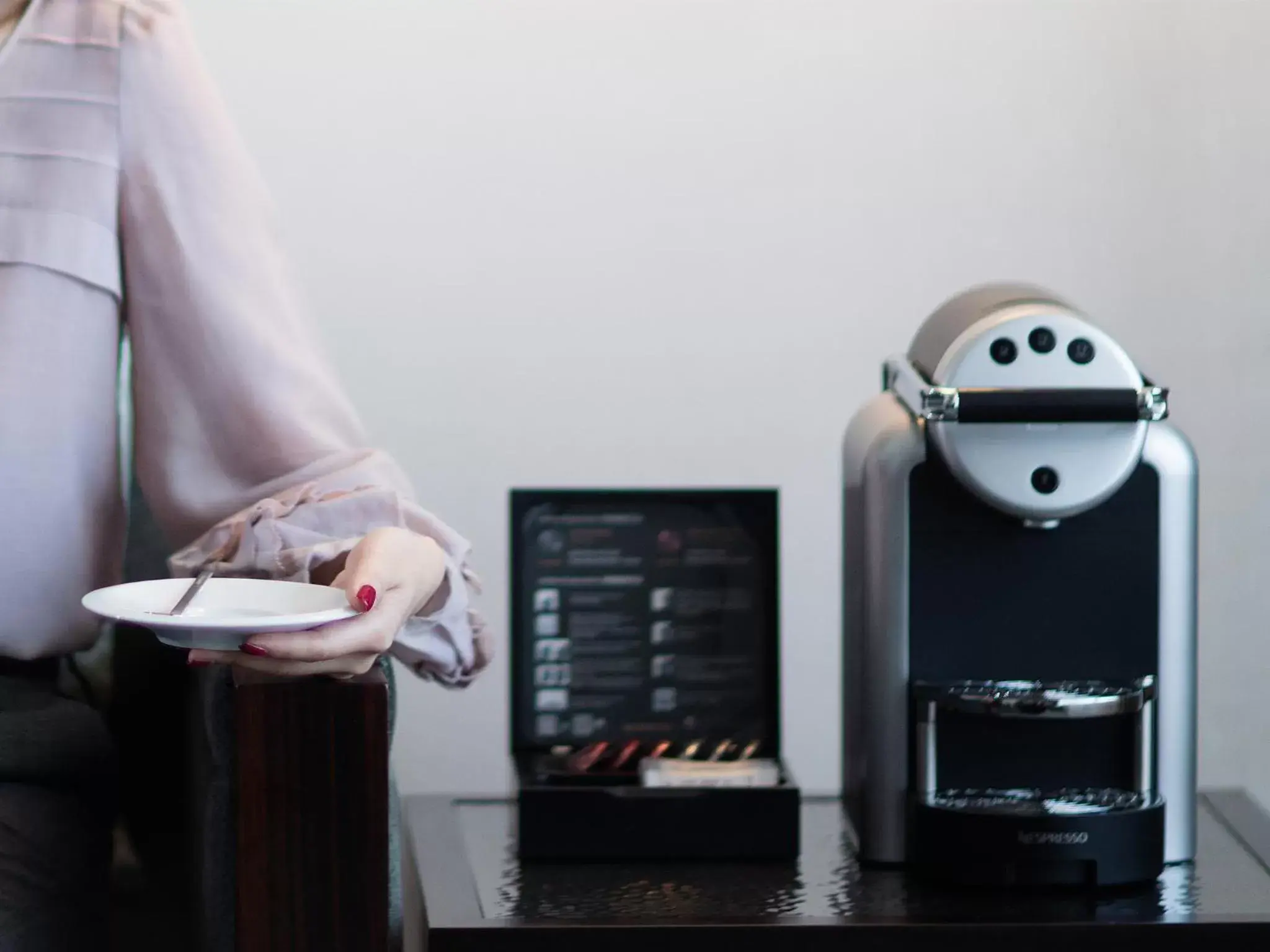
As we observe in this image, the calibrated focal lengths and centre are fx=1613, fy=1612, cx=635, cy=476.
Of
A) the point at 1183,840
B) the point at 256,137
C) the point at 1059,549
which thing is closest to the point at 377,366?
the point at 256,137

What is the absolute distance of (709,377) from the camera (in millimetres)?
1938

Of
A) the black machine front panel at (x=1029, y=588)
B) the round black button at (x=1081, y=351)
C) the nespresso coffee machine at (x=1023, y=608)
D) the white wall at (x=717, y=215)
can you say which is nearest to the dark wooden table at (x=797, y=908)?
the nespresso coffee machine at (x=1023, y=608)

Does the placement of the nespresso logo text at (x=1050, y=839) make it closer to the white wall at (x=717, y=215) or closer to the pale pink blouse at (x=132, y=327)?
the pale pink blouse at (x=132, y=327)

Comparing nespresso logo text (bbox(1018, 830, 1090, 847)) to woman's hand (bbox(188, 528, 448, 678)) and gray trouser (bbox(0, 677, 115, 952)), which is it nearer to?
woman's hand (bbox(188, 528, 448, 678))

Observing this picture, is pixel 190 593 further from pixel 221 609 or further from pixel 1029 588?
pixel 1029 588

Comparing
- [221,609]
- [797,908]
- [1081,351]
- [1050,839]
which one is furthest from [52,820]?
[1081,351]

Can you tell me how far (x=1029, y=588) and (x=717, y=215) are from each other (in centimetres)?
83

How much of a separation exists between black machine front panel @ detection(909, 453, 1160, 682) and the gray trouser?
2.04ft

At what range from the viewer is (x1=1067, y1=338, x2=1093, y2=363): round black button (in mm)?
1176

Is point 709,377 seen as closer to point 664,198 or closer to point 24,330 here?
point 664,198

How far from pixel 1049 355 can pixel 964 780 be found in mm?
328

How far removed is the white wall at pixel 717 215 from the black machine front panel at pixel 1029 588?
744 mm

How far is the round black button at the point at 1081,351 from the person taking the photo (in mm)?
1176

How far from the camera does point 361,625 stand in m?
0.98
